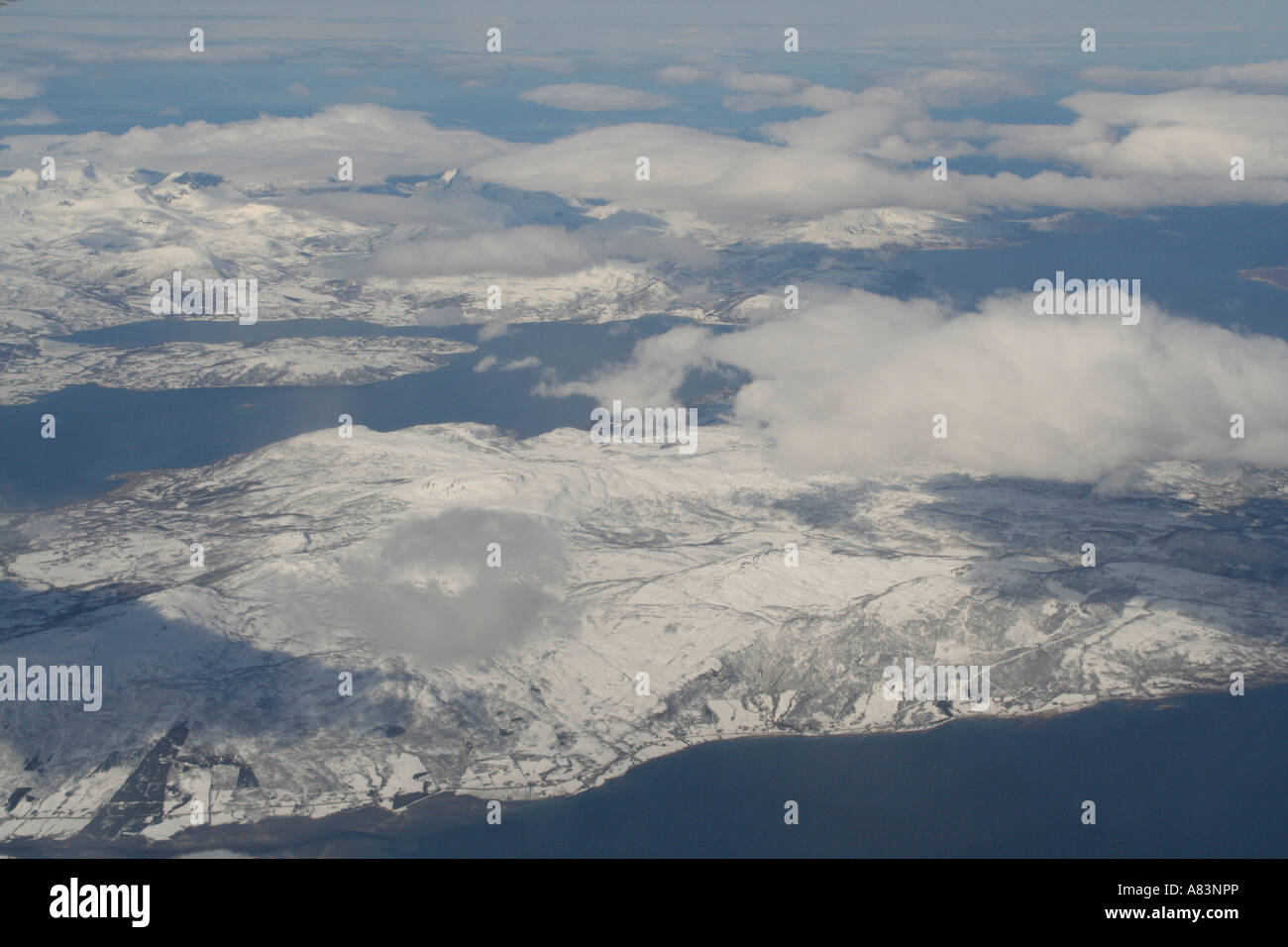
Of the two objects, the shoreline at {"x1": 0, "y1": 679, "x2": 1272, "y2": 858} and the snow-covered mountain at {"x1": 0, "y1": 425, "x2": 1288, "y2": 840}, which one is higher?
the snow-covered mountain at {"x1": 0, "y1": 425, "x2": 1288, "y2": 840}

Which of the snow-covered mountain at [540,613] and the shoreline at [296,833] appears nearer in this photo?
the shoreline at [296,833]

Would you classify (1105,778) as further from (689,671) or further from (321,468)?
(321,468)

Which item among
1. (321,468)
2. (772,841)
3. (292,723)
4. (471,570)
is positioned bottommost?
(772,841)

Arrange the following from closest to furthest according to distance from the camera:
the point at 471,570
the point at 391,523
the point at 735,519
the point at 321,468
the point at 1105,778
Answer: the point at 1105,778
the point at 471,570
the point at 391,523
the point at 735,519
the point at 321,468

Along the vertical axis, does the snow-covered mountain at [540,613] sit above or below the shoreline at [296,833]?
above

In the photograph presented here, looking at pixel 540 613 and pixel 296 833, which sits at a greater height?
pixel 540 613

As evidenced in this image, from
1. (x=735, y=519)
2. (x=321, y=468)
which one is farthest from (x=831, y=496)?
(x=321, y=468)

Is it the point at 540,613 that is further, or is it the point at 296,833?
the point at 540,613

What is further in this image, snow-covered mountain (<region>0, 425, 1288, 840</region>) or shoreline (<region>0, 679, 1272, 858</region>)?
snow-covered mountain (<region>0, 425, 1288, 840</region>)
